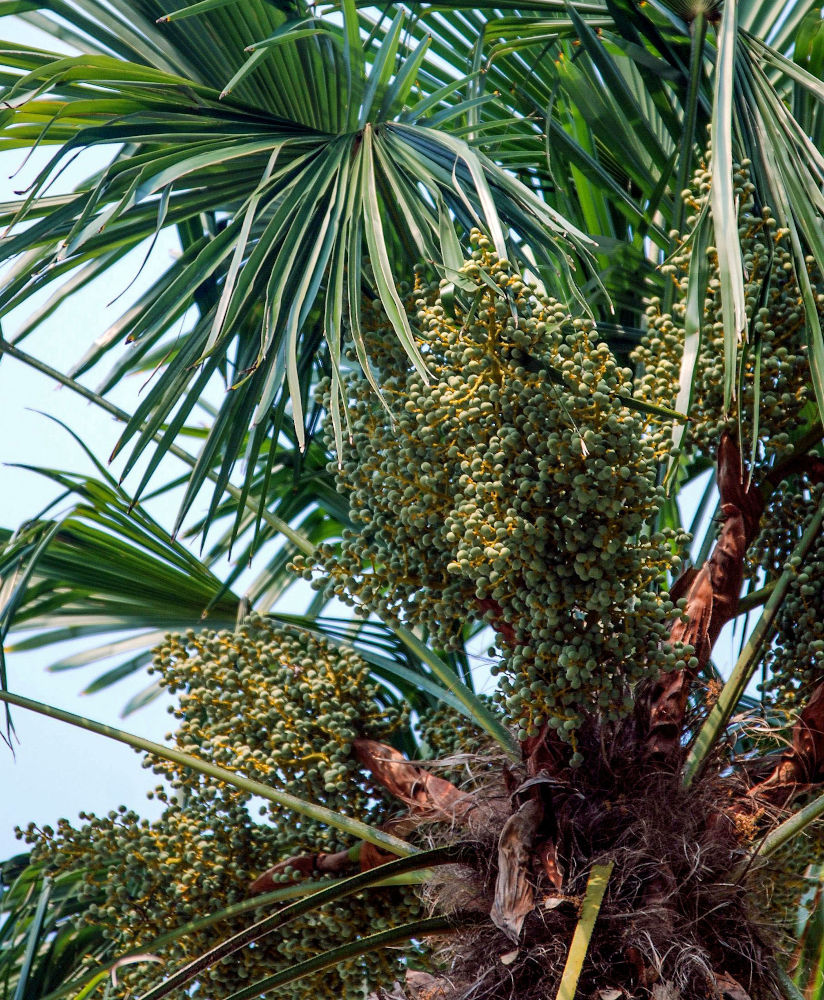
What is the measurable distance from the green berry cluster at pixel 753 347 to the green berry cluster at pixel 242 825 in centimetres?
86

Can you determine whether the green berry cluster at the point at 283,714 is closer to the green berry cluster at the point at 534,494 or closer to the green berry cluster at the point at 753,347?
the green berry cluster at the point at 534,494

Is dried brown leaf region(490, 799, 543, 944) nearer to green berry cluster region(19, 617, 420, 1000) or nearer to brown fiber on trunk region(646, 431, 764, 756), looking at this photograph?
brown fiber on trunk region(646, 431, 764, 756)

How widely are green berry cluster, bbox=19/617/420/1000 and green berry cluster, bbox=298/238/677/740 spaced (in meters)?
0.48

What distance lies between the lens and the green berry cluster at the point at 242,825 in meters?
2.14

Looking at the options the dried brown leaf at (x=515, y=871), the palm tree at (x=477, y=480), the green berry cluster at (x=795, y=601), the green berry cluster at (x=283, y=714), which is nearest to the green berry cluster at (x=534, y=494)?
the palm tree at (x=477, y=480)

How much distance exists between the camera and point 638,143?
242cm

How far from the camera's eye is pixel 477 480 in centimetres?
167

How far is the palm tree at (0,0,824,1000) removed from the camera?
1.66 meters

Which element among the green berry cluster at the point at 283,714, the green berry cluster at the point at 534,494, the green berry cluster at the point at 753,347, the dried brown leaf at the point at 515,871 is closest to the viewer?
the green berry cluster at the point at 534,494

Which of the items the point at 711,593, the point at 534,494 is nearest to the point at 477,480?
the point at 534,494

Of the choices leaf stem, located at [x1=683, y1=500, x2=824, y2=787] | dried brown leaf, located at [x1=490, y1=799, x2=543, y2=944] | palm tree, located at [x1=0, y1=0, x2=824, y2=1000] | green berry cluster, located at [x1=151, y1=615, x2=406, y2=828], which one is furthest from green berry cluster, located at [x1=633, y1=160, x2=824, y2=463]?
green berry cluster, located at [x1=151, y1=615, x2=406, y2=828]

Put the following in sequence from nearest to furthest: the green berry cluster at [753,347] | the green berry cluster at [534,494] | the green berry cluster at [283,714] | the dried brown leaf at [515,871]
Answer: the green berry cluster at [534,494]
the dried brown leaf at [515,871]
the green berry cluster at [753,347]
the green berry cluster at [283,714]

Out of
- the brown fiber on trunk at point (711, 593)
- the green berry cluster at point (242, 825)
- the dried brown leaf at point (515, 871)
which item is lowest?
the dried brown leaf at point (515, 871)

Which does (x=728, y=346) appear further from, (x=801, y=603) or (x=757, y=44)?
(x=757, y=44)
